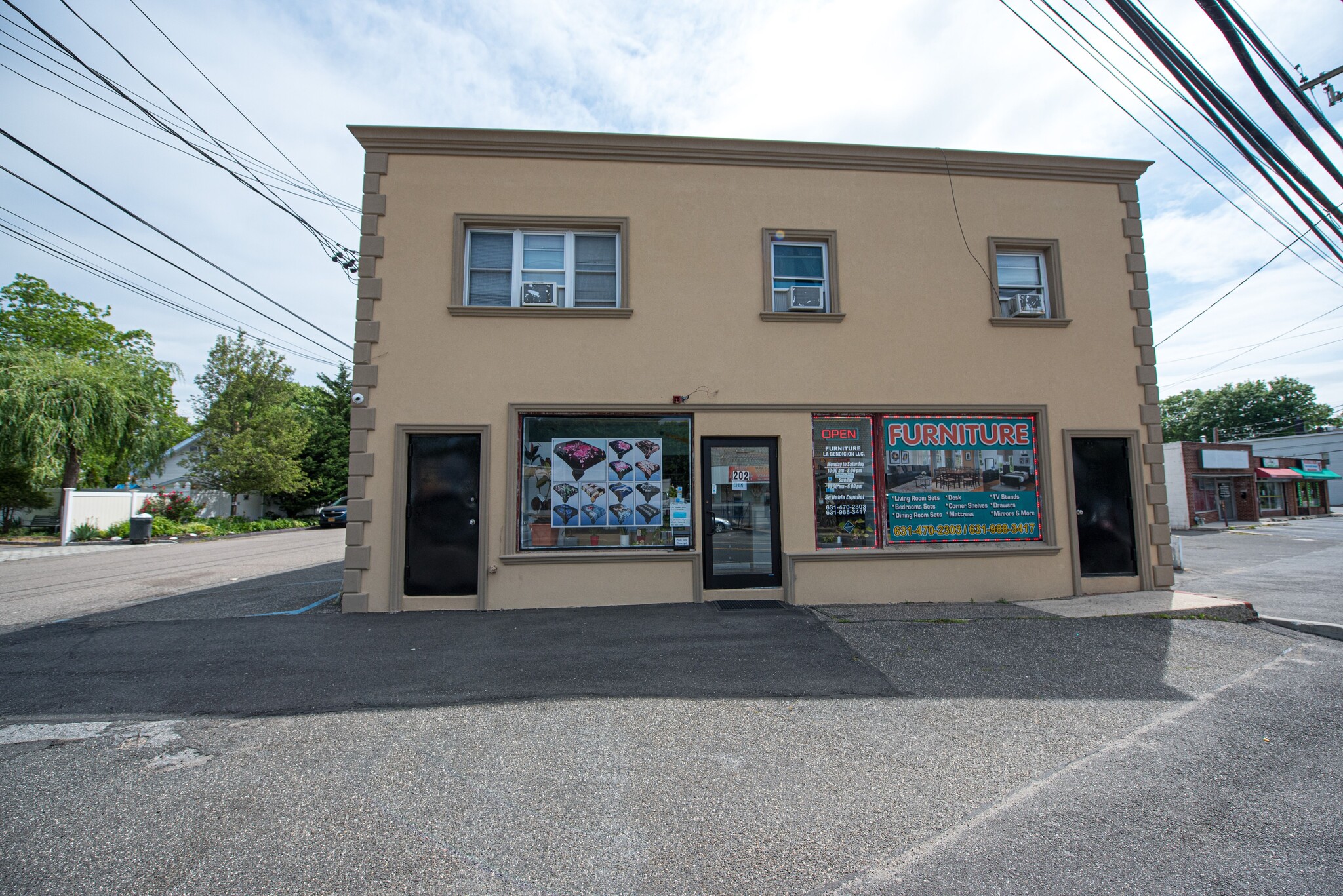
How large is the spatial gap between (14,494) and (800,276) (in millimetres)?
28054

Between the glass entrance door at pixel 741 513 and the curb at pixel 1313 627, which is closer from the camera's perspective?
the curb at pixel 1313 627

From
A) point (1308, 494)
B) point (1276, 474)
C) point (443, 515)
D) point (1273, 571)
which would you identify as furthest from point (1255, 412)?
point (443, 515)

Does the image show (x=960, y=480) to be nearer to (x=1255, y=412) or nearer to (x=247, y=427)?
(x=247, y=427)

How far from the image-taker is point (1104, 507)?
871cm

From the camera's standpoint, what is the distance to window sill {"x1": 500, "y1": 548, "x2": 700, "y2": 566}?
7738 mm

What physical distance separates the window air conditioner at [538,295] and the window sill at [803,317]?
2.86 m

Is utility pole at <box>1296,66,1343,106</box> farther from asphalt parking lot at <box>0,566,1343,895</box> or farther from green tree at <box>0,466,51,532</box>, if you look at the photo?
green tree at <box>0,466,51,532</box>

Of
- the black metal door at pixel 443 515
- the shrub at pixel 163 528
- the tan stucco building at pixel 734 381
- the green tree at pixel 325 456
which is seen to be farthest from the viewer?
the green tree at pixel 325 456

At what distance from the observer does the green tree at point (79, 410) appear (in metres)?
19.6

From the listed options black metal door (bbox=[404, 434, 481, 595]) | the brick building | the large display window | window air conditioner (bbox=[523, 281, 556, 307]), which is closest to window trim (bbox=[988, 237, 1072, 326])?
the large display window

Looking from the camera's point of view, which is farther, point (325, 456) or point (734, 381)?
point (325, 456)

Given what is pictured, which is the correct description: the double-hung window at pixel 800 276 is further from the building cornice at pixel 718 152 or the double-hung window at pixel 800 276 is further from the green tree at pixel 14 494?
the green tree at pixel 14 494

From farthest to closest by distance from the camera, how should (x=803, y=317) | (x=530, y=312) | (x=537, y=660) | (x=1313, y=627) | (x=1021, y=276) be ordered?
(x=1021, y=276) → (x=803, y=317) → (x=530, y=312) → (x=1313, y=627) → (x=537, y=660)

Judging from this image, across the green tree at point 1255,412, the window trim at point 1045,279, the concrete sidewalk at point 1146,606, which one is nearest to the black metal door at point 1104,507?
the concrete sidewalk at point 1146,606
